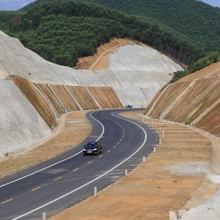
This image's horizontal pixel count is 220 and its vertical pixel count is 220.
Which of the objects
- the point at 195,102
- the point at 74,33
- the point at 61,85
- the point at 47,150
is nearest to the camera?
the point at 47,150

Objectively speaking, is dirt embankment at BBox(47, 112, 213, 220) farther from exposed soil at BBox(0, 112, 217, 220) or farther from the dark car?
the dark car

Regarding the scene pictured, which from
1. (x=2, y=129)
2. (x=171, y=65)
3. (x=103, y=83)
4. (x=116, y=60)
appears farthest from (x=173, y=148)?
(x=171, y=65)

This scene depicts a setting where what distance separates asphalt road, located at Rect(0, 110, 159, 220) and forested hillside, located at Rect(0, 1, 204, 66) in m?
112

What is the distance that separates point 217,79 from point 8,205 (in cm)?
5103

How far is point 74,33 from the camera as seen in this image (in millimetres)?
176625

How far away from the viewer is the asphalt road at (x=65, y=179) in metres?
23.8

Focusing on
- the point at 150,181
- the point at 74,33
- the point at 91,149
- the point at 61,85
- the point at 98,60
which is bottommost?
the point at 61,85

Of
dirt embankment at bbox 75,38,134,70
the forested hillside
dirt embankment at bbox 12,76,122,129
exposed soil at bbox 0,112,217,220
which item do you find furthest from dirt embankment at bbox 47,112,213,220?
the forested hillside

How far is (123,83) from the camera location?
484ft

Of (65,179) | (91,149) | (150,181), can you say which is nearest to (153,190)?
(150,181)

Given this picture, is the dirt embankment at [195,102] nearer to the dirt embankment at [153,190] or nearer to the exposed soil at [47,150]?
the exposed soil at [47,150]

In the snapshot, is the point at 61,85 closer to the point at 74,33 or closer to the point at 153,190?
the point at 74,33

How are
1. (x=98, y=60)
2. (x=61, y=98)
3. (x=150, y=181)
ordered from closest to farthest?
→ (x=150, y=181) < (x=61, y=98) < (x=98, y=60)

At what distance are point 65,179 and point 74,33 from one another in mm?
149044
